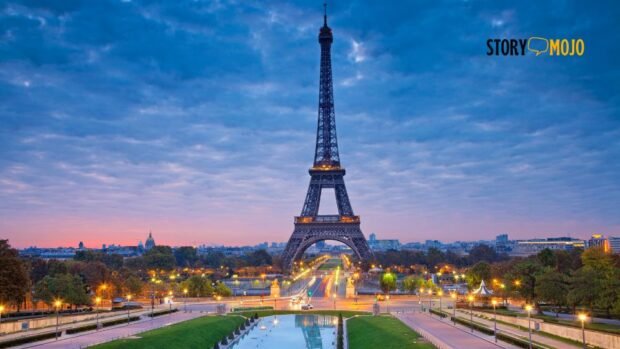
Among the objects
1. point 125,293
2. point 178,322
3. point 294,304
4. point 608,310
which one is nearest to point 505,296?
point 608,310

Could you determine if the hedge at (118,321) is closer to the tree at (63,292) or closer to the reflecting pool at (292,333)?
the reflecting pool at (292,333)

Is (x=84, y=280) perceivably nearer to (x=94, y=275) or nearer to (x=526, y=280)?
(x=94, y=275)

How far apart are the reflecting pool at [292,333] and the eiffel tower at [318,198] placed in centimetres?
4638

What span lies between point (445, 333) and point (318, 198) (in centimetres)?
7447

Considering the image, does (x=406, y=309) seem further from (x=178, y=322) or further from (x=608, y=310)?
(x=178, y=322)

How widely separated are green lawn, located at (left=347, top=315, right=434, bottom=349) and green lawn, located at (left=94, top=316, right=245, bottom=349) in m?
12.3

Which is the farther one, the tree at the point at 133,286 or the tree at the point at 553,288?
the tree at the point at 133,286

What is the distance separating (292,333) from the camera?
57.2 meters

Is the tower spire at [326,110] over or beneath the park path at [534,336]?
over

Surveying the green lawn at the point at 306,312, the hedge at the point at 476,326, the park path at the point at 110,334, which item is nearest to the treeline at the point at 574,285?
the hedge at the point at 476,326

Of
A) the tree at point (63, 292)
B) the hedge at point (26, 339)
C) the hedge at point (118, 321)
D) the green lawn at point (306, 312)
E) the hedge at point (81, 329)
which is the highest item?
the tree at point (63, 292)

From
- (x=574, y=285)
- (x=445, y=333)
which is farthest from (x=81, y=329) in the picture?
(x=574, y=285)

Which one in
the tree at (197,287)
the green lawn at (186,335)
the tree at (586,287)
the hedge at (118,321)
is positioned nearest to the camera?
the green lawn at (186,335)

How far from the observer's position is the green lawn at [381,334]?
4177 centimetres
